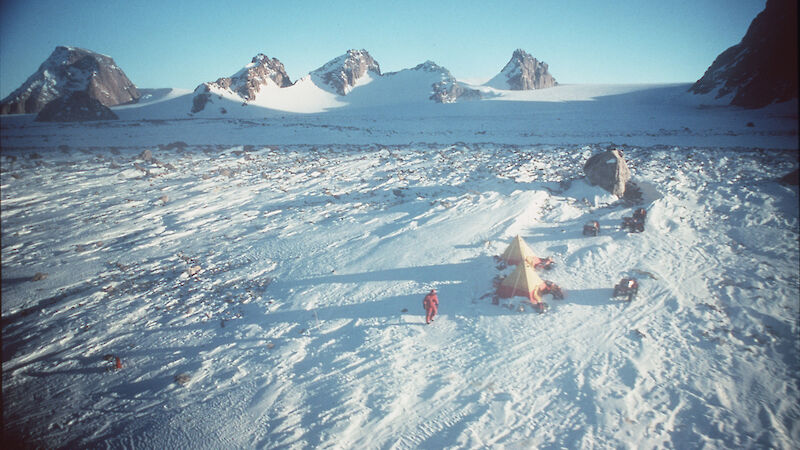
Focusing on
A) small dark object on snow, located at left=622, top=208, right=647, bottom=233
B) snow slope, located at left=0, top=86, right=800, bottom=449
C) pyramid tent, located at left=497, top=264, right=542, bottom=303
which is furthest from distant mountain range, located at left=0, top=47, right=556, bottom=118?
small dark object on snow, located at left=622, top=208, right=647, bottom=233

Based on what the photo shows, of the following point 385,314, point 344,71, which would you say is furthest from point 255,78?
point 385,314

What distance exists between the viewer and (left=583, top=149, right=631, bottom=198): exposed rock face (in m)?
11.3

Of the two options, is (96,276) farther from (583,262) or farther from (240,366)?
(583,262)

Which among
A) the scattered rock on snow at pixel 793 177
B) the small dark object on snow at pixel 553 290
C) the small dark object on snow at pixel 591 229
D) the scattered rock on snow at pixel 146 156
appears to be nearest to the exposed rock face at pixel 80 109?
the scattered rock on snow at pixel 146 156

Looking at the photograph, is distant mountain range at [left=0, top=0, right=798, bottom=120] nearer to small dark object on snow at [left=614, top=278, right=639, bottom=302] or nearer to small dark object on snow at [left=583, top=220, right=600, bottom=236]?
small dark object on snow at [left=583, top=220, right=600, bottom=236]

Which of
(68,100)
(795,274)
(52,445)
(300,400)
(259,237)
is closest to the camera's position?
(52,445)

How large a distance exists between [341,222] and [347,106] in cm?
4808

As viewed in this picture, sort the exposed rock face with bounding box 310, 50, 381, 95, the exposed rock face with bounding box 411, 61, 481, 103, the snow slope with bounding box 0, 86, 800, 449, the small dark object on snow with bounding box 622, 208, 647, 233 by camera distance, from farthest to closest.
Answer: the exposed rock face with bounding box 310, 50, 381, 95 → the exposed rock face with bounding box 411, 61, 481, 103 → the small dark object on snow with bounding box 622, 208, 647, 233 → the snow slope with bounding box 0, 86, 800, 449

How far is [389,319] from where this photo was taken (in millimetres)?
6406

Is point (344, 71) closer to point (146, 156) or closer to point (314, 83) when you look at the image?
point (314, 83)

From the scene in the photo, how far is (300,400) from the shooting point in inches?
188

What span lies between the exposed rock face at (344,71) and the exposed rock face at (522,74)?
3064cm

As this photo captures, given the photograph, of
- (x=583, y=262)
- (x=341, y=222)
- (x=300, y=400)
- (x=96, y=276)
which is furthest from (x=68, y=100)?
(x=583, y=262)

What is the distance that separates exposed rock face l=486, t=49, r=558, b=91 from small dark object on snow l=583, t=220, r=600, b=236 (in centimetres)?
6966
